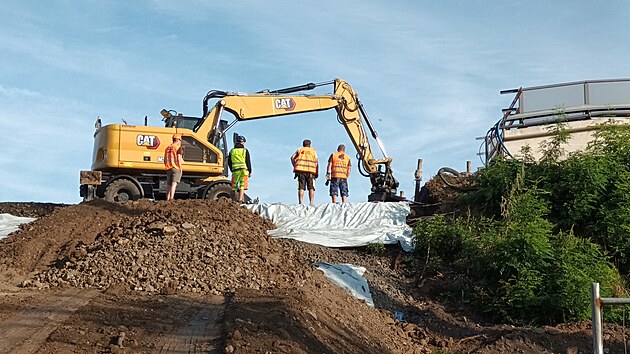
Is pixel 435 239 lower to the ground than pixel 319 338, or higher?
higher

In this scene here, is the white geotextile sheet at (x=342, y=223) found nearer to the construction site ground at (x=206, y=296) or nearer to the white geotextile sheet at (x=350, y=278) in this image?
the construction site ground at (x=206, y=296)

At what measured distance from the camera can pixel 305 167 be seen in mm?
20891

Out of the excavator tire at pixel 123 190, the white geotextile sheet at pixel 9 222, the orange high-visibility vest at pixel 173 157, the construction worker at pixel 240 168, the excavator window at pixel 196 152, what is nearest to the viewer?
the white geotextile sheet at pixel 9 222

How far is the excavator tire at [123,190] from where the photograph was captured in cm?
2009

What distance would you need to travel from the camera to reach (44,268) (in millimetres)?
13203

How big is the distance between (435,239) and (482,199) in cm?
204

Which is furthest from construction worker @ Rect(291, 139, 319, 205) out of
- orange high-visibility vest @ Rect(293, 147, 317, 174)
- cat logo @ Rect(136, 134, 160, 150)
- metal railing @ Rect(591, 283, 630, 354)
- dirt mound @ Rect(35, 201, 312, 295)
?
metal railing @ Rect(591, 283, 630, 354)

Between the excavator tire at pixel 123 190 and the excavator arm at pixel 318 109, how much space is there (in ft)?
7.74

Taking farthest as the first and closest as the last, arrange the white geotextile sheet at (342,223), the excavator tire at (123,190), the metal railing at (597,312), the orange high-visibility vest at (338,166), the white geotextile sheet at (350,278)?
1. the orange high-visibility vest at (338,166)
2. the excavator tire at (123,190)
3. the white geotextile sheet at (342,223)
4. the white geotextile sheet at (350,278)
5. the metal railing at (597,312)

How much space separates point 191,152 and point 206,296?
9920mm

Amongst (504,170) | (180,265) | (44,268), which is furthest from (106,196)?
(504,170)

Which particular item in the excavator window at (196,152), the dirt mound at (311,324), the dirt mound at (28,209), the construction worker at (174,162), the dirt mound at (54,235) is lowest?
the dirt mound at (311,324)

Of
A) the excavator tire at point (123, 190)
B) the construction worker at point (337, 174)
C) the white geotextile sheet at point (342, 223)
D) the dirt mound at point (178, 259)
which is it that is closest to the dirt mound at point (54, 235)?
the dirt mound at point (178, 259)

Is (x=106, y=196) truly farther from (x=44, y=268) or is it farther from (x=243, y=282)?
(x=243, y=282)
